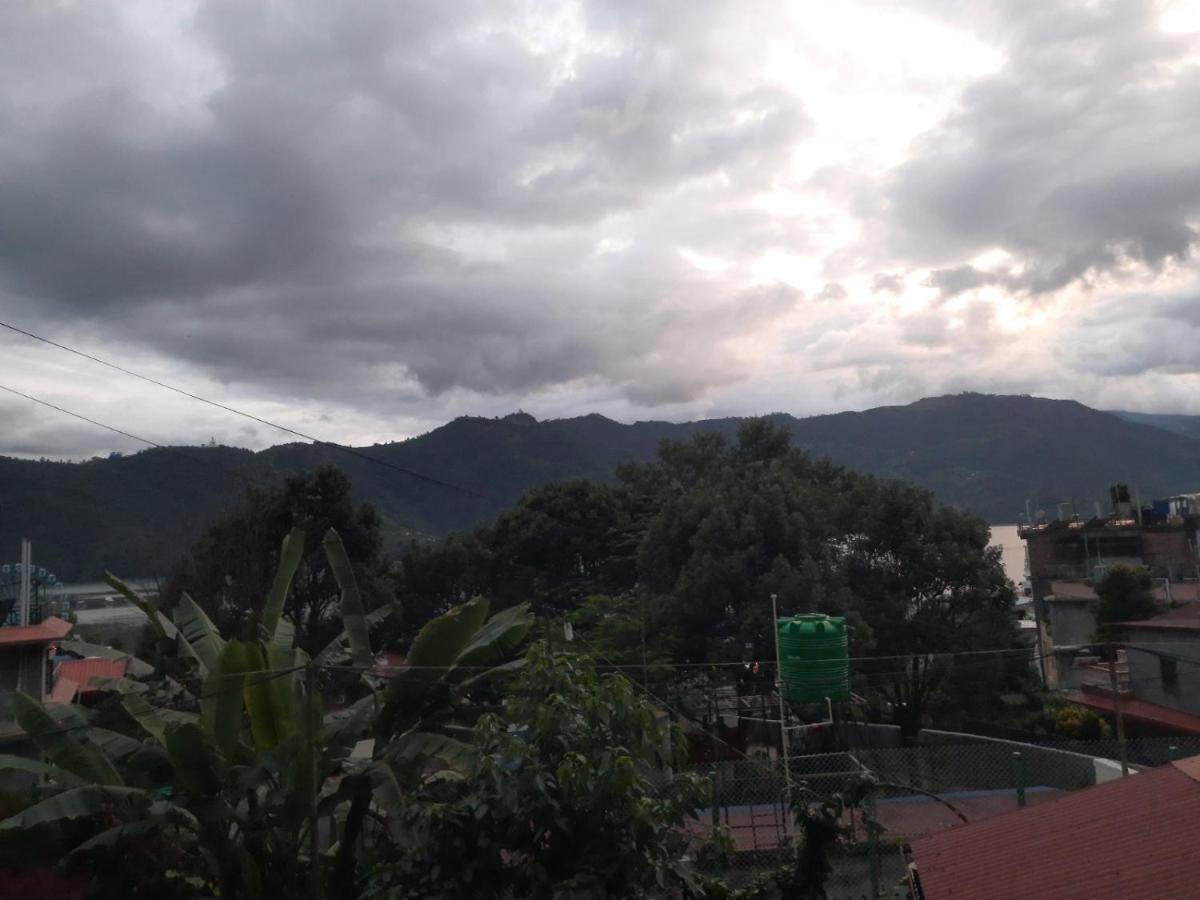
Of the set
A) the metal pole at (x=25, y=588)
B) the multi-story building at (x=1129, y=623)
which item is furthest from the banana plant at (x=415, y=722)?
the metal pole at (x=25, y=588)

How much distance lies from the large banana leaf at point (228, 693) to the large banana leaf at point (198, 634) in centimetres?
145

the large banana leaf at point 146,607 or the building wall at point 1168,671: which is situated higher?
the large banana leaf at point 146,607

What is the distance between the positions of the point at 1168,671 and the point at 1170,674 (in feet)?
0.34

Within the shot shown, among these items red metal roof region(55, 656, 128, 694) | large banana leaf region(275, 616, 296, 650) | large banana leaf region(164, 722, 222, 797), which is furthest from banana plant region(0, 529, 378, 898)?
red metal roof region(55, 656, 128, 694)

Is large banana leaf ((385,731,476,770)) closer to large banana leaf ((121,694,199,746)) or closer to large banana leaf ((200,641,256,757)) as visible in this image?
large banana leaf ((200,641,256,757))

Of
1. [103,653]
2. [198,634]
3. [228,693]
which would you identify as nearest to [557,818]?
[228,693]

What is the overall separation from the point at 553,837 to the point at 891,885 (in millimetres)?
6783

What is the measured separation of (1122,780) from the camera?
7.15 metres

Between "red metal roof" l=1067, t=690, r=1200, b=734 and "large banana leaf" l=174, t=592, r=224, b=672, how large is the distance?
57.5ft

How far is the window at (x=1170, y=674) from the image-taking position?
69.0 feet

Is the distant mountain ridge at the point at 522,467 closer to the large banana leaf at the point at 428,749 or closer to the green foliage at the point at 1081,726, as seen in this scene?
the green foliage at the point at 1081,726

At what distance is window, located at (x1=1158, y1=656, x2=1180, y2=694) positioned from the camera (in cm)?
2103

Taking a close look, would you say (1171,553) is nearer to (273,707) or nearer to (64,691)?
(273,707)

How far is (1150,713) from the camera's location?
21.0 meters
